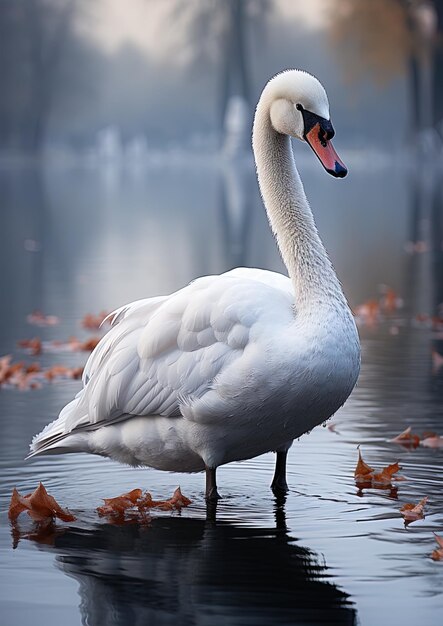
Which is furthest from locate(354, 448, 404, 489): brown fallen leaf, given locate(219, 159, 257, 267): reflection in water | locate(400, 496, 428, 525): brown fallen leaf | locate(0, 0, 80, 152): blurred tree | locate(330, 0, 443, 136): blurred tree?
locate(0, 0, 80, 152): blurred tree

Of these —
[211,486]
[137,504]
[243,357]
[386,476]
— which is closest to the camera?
[243,357]

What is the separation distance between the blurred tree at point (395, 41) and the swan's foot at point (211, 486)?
43922 mm

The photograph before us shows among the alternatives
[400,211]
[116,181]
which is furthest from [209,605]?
[116,181]

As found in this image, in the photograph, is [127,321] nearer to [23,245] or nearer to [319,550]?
[319,550]

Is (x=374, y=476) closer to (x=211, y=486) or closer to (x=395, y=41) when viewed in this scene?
(x=211, y=486)

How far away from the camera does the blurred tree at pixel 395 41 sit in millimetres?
50375

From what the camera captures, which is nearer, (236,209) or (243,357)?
(243,357)

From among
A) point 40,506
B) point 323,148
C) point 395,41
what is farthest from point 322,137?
point 395,41

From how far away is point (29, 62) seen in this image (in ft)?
237

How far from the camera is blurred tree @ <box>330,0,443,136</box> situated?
50375 mm

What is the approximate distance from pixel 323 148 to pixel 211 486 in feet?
4.54

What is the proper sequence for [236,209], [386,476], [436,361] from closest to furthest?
A: [386,476] → [436,361] → [236,209]

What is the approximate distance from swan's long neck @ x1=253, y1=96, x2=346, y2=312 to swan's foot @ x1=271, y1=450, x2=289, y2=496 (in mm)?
776

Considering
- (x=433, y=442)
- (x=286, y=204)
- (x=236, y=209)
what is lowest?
(x=433, y=442)
